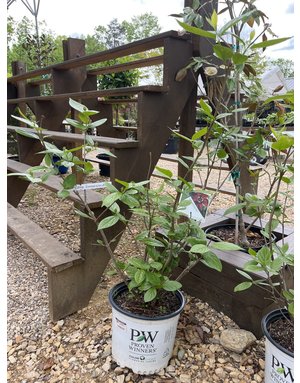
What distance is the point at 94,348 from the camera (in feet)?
3.35

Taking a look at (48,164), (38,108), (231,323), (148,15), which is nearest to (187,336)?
(231,323)

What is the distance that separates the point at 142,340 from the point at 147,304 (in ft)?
0.38

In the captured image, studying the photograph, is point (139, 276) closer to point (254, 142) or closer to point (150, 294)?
point (150, 294)

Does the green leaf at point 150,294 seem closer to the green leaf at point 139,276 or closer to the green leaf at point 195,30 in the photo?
the green leaf at point 139,276

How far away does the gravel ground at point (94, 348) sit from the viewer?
2.99 feet

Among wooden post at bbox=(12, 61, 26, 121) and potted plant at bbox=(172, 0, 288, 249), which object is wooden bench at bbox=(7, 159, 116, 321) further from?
wooden post at bbox=(12, 61, 26, 121)

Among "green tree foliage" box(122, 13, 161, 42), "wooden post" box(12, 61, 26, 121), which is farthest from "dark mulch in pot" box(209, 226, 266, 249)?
"green tree foliage" box(122, 13, 161, 42)

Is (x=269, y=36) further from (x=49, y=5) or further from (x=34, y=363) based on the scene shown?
(x=49, y=5)

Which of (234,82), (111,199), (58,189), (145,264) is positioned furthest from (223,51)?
(58,189)

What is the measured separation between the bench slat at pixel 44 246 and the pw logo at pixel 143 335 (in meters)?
0.41

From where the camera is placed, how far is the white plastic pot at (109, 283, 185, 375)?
33.0 inches

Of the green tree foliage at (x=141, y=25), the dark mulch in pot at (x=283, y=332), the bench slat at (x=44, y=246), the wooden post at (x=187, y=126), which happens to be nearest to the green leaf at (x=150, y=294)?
the dark mulch in pot at (x=283, y=332)

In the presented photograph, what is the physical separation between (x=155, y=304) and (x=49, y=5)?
12544 mm

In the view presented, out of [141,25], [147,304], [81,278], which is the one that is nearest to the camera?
[147,304]
